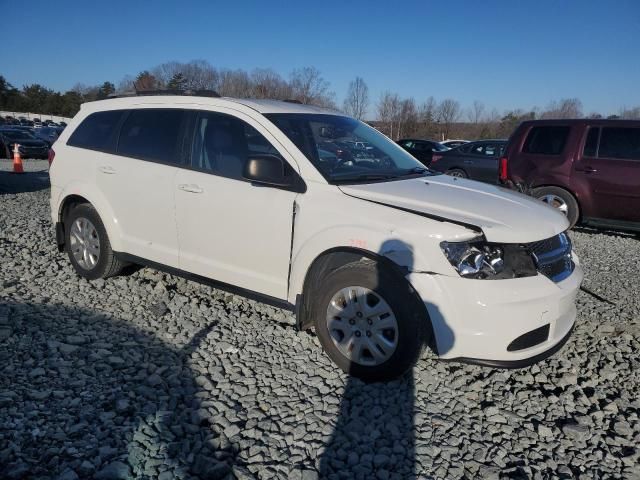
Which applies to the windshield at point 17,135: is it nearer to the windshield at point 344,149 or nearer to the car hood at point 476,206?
the windshield at point 344,149

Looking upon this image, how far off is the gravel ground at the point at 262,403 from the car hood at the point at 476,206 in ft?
3.53

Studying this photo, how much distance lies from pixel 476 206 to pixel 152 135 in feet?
9.29

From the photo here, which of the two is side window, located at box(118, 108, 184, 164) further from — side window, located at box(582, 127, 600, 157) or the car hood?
side window, located at box(582, 127, 600, 157)

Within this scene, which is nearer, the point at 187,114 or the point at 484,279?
the point at 484,279

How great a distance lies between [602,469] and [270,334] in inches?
92.9

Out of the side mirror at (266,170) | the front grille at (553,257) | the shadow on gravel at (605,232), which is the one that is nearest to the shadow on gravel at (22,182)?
the side mirror at (266,170)

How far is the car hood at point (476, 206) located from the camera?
2.95 m

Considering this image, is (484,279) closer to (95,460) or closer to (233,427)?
(233,427)

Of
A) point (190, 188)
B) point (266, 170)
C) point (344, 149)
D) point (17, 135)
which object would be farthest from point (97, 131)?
point (17, 135)

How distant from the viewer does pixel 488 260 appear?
2.90 meters

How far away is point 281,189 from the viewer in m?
3.45

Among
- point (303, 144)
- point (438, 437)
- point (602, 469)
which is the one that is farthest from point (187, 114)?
point (602, 469)

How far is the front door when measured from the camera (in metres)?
3.51

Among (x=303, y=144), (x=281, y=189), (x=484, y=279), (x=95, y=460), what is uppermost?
(x=303, y=144)
